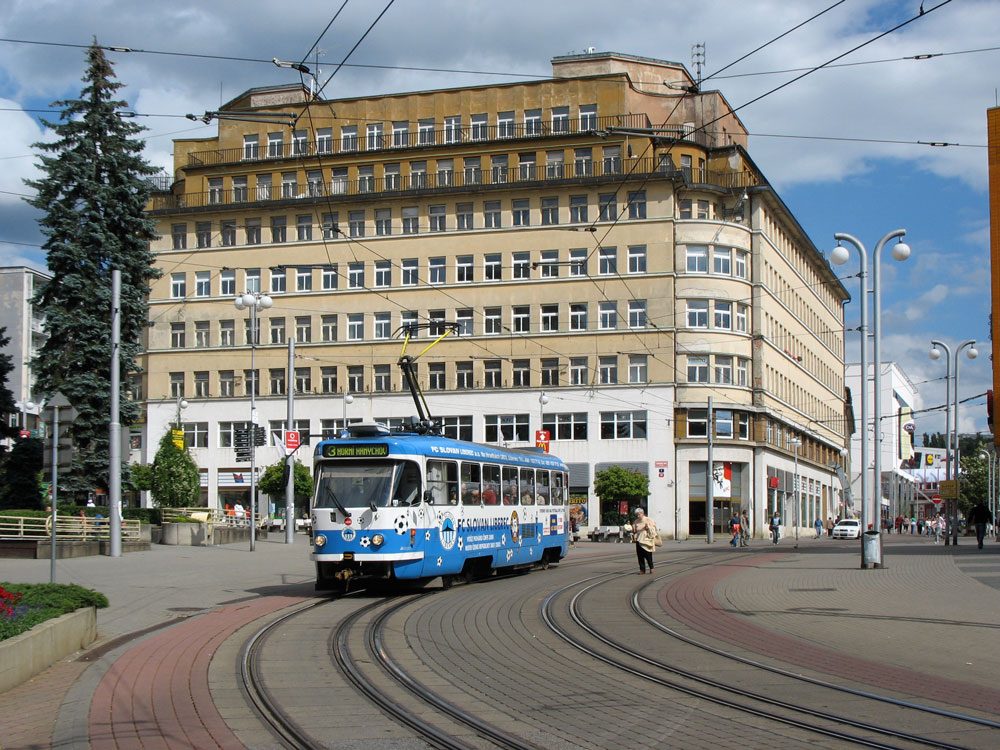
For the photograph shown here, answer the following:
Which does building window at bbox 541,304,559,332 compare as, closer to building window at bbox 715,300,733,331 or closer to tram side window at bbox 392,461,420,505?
building window at bbox 715,300,733,331

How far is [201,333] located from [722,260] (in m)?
31.0

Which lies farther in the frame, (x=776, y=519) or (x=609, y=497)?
(x=609, y=497)

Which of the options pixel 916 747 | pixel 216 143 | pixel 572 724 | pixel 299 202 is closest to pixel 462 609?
pixel 572 724

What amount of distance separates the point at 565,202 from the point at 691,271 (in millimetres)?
7995

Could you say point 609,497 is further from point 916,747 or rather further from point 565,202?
point 916,747

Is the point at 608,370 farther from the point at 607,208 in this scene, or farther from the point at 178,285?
the point at 178,285

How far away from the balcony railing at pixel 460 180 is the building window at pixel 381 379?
32.4ft

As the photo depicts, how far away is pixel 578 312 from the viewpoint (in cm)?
6475

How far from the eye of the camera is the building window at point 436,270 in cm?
6656

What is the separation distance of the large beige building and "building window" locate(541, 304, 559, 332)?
12 cm

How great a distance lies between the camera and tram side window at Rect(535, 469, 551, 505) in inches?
1043

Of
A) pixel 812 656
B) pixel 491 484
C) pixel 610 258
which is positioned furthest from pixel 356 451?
pixel 610 258

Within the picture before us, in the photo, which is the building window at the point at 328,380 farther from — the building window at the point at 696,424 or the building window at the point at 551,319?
the building window at the point at 696,424

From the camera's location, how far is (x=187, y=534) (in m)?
39.0
